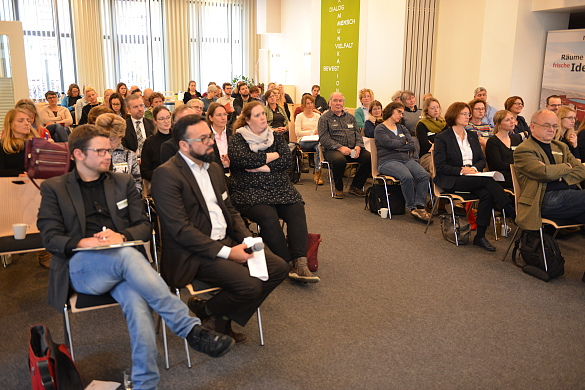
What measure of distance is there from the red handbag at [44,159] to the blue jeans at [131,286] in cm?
96

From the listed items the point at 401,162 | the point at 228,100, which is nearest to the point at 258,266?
the point at 401,162

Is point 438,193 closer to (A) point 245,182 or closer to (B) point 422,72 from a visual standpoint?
(A) point 245,182

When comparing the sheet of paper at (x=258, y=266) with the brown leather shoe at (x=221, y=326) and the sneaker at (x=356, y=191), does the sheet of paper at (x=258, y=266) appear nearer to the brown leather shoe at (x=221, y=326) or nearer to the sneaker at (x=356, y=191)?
the brown leather shoe at (x=221, y=326)

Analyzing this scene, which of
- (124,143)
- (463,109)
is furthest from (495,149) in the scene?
(124,143)

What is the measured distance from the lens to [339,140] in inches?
265

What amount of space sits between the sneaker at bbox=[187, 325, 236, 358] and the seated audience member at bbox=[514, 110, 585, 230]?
9.04 feet

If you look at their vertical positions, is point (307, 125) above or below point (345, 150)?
above

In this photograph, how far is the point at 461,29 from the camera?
27.9 ft

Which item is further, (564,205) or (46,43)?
(46,43)

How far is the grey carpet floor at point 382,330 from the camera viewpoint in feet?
8.82

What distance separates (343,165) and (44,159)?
4083 mm

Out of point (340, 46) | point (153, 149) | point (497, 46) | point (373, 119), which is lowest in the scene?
point (153, 149)

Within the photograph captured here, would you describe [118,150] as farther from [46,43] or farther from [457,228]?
[46,43]

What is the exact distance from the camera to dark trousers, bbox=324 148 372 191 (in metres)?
6.59
